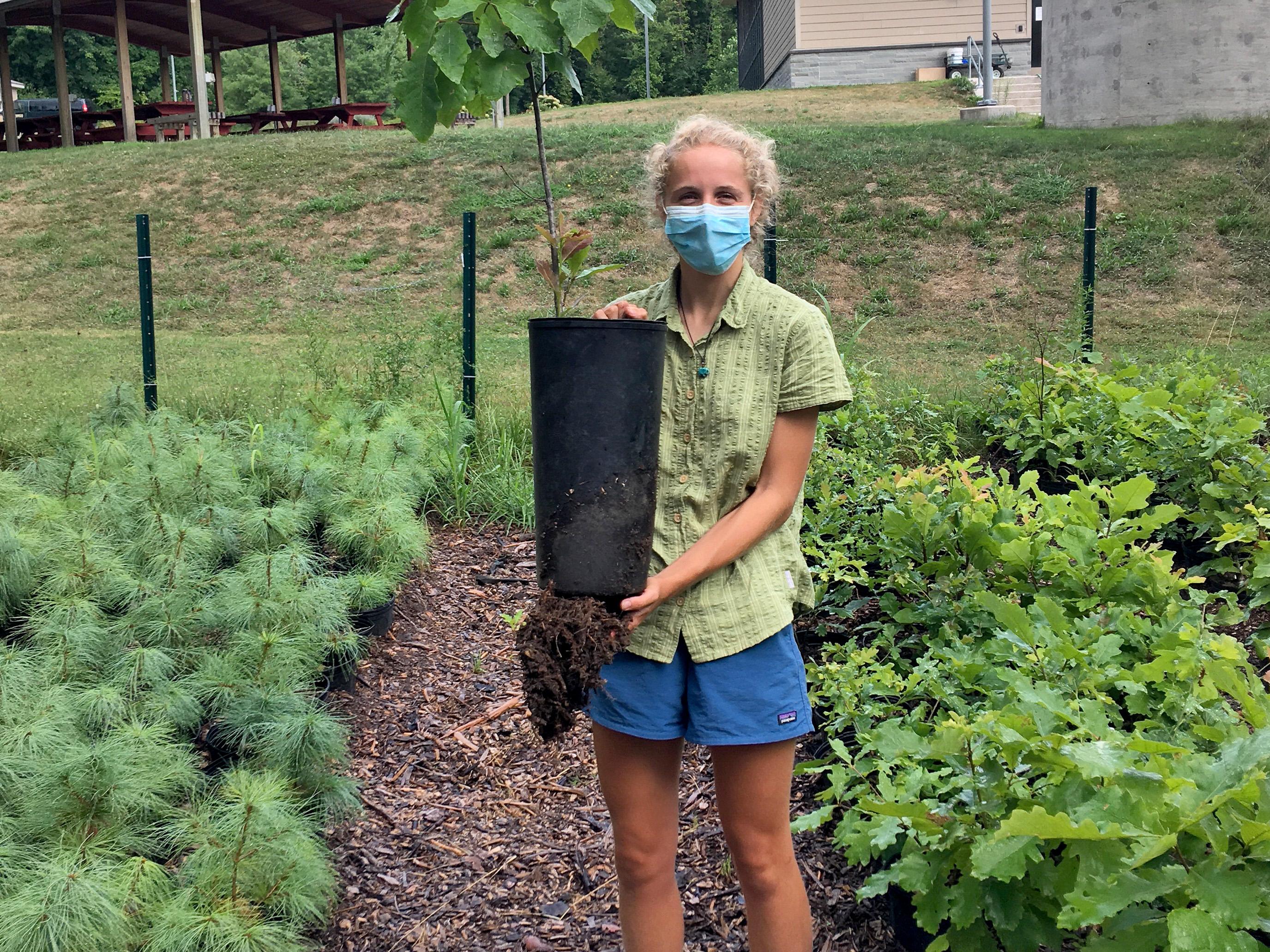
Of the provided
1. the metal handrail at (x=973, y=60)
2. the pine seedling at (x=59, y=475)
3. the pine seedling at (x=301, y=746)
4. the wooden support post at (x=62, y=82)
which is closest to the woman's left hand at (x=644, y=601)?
the pine seedling at (x=301, y=746)

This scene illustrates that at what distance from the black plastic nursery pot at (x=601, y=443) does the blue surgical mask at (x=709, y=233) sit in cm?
20

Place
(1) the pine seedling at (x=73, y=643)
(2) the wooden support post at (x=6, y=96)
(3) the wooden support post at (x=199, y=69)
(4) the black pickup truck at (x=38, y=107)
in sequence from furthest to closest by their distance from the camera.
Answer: (4) the black pickup truck at (x=38, y=107), (2) the wooden support post at (x=6, y=96), (3) the wooden support post at (x=199, y=69), (1) the pine seedling at (x=73, y=643)

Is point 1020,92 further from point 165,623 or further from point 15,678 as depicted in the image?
point 15,678

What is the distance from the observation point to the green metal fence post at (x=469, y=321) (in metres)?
5.64

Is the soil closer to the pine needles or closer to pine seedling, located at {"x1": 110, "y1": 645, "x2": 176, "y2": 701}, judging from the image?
the pine needles

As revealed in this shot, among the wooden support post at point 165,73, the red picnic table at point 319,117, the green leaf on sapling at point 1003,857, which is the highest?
the wooden support post at point 165,73

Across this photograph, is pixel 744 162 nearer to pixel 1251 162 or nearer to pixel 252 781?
pixel 252 781

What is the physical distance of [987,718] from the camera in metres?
1.94

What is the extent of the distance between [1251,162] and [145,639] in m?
13.1

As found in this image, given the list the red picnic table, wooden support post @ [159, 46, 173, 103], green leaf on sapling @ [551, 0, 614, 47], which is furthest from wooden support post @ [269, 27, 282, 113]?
green leaf on sapling @ [551, 0, 614, 47]

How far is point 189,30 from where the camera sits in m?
20.5

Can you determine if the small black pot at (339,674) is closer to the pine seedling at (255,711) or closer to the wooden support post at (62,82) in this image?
the pine seedling at (255,711)

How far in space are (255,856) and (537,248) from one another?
10.5 m

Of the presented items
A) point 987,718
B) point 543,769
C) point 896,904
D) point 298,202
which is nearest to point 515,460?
point 543,769
